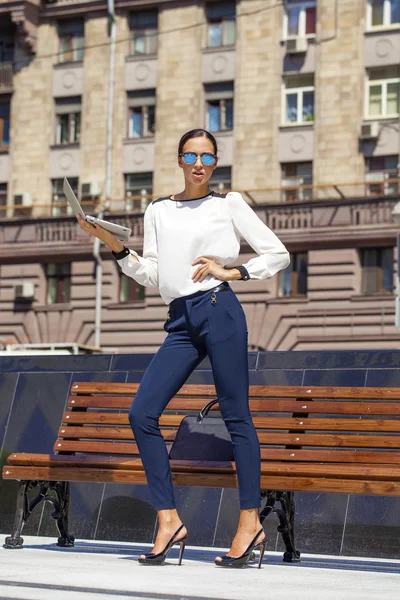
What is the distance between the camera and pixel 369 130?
36031 millimetres

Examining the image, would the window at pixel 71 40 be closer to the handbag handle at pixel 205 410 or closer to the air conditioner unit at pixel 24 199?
the air conditioner unit at pixel 24 199

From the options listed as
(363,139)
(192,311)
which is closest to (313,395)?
(192,311)

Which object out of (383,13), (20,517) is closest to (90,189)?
(383,13)

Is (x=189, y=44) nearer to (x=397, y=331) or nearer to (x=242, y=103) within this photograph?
(x=242, y=103)

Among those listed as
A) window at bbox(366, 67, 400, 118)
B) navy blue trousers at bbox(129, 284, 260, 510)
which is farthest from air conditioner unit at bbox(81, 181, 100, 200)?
navy blue trousers at bbox(129, 284, 260, 510)

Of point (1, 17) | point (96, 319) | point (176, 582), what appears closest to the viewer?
point (176, 582)

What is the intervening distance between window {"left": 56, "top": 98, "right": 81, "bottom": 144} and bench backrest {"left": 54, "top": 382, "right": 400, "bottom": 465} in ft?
112

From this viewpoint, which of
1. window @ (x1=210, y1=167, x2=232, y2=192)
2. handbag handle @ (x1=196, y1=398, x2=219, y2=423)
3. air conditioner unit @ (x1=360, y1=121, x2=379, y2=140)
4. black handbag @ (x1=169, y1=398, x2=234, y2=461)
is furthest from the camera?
window @ (x1=210, y1=167, x2=232, y2=192)

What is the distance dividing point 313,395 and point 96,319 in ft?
108

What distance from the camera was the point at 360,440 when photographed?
658 cm

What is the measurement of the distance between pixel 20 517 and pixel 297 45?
3179 cm

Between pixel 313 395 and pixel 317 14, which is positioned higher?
pixel 317 14

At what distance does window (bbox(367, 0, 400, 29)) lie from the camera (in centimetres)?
3681

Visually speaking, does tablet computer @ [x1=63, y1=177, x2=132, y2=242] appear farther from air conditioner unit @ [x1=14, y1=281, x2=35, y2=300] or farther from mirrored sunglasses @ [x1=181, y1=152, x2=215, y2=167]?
air conditioner unit @ [x1=14, y1=281, x2=35, y2=300]
